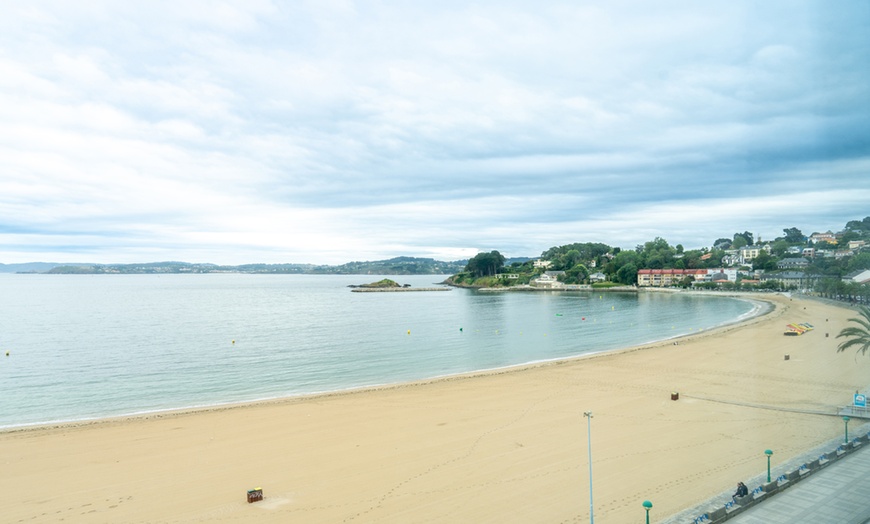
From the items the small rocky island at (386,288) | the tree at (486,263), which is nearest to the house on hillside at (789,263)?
the small rocky island at (386,288)

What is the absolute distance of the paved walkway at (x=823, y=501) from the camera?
35.1 feet

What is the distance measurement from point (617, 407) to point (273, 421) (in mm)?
16889

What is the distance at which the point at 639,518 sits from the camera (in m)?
12.9

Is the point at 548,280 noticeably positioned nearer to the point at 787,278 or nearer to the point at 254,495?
the point at 787,278

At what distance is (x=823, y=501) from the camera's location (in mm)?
11406

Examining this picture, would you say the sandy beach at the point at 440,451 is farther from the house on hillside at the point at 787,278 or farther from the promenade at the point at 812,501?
the house on hillside at the point at 787,278

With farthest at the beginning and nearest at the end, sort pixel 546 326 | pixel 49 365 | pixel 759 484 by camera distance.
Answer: pixel 546 326
pixel 49 365
pixel 759 484

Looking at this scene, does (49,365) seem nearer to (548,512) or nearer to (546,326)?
(548,512)

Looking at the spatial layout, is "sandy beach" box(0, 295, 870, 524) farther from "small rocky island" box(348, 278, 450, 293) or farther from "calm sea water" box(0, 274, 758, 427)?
"small rocky island" box(348, 278, 450, 293)

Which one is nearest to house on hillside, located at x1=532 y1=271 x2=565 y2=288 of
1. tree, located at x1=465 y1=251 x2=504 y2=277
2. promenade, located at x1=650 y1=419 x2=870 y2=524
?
tree, located at x1=465 y1=251 x2=504 y2=277

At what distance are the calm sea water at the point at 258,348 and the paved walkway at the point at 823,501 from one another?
82.1ft

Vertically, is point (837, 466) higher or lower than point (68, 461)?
higher

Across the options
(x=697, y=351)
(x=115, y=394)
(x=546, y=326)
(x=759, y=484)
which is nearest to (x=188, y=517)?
(x=759, y=484)

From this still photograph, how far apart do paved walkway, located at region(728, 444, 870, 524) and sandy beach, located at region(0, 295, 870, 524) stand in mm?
2399
